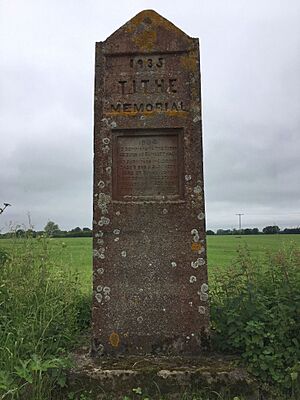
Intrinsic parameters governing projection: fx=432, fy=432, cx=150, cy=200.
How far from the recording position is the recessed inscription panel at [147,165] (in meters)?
4.75

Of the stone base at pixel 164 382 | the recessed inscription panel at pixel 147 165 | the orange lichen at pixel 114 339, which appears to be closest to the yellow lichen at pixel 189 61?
the recessed inscription panel at pixel 147 165

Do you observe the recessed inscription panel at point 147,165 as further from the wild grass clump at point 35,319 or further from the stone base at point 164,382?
the stone base at point 164,382

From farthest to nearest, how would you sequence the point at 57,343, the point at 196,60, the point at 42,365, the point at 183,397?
the point at 196,60
the point at 57,343
the point at 183,397
the point at 42,365

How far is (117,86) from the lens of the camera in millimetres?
4895

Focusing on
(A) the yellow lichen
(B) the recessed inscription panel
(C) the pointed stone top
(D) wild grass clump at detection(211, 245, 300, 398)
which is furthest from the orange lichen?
(C) the pointed stone top

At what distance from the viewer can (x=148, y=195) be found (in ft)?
15.6

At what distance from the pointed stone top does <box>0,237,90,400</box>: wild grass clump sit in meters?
2.52

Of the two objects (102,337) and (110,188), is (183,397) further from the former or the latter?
(110,188)

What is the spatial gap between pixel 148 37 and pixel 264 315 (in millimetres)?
3291

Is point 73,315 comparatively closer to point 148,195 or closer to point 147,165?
point 148,195

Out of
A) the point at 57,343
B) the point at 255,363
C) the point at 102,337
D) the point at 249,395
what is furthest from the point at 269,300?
the point at 57,343

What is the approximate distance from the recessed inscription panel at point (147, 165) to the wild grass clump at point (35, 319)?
1.40 meters

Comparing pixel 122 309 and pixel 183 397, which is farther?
pixel 122 309

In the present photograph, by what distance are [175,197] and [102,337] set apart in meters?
1.68
